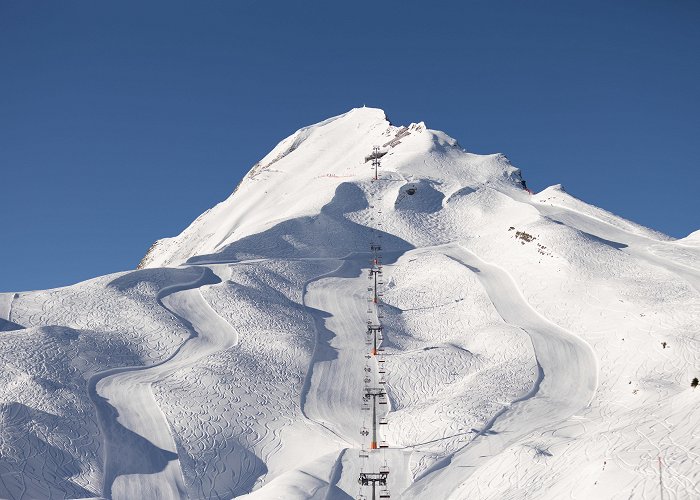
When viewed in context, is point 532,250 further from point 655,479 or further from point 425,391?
point 655,479

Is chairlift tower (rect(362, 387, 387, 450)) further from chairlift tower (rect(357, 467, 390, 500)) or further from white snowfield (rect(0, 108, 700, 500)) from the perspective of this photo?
chairlift tower (rect(357, 467, 390, 500))

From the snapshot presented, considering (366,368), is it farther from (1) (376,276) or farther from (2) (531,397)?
(1) (376,276)

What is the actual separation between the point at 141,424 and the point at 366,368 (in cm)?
1461

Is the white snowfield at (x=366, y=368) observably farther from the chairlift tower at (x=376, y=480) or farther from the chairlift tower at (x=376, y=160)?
the chairlift tower at (x=376, y=160)

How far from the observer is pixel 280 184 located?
112688 millimetres

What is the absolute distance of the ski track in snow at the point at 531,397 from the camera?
4147 centimetres

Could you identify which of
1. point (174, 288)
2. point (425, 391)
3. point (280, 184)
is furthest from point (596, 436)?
point (280, 184)

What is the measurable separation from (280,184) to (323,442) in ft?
230

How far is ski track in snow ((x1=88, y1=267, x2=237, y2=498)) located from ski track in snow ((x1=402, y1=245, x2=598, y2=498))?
39.2ft

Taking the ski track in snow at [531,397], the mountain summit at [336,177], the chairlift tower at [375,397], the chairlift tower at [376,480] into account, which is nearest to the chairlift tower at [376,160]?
the mountain summit at [336,177]

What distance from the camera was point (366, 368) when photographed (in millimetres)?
54500

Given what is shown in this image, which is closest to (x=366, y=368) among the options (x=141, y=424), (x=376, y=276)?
(x=141, y=424)

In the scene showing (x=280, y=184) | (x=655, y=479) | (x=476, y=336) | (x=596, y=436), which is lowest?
(x=655, y=479)

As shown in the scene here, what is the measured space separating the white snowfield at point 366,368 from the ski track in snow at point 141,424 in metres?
0.11
